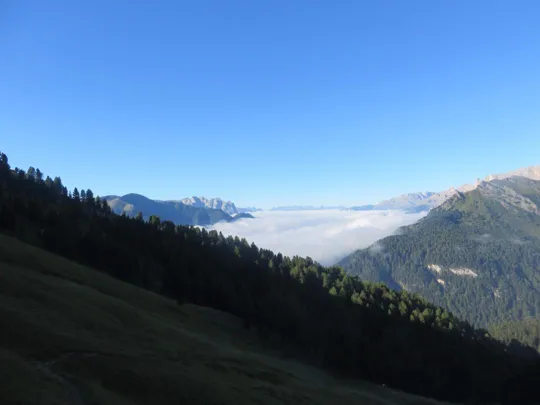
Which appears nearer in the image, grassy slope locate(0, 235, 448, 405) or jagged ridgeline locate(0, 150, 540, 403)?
grassy slope locate(0, 235, 448, 405)

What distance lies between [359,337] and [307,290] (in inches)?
1041

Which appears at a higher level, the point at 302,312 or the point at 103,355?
the point at 103,355

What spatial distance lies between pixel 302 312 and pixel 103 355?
60.2 m

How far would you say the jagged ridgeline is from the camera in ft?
241

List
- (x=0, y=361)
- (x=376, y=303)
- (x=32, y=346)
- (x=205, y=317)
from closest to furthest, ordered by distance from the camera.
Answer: (x=0, y=361), (x=32, y=346), (x=205, y=317), (x=376, y=303)

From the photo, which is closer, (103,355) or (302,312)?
(103,355)

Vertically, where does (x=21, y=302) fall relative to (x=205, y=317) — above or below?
above

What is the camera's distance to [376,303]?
Result: 110250 millimetres

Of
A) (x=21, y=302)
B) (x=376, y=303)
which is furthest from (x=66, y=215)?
(x=376, y=303)

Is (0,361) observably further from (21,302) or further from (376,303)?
(376,303)

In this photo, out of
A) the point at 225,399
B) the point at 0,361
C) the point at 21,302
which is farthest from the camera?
the point at 21,302

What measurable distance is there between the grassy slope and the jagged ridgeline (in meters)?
20.2

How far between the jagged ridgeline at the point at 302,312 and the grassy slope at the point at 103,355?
797 inches

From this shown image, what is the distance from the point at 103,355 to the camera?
28688mm
